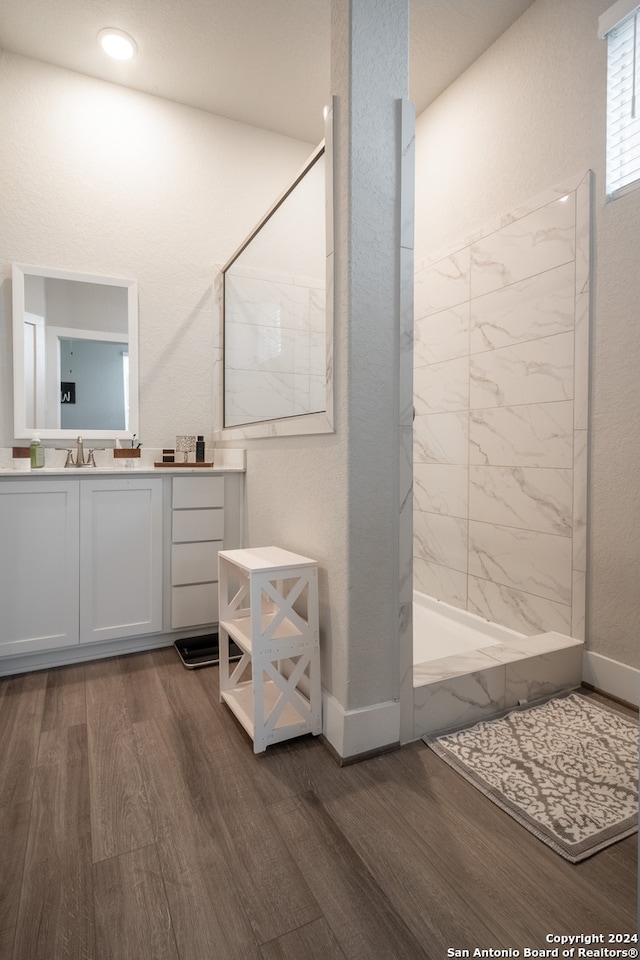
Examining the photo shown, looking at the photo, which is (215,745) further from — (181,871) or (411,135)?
(411,135)

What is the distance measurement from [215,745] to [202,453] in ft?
5.28

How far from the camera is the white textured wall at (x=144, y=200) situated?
2.47 meters

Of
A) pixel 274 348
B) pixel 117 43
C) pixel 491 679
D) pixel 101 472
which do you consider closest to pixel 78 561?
pixel 101 472

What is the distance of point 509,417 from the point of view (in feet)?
7.63

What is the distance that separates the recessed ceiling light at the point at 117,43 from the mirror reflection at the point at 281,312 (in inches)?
40.7

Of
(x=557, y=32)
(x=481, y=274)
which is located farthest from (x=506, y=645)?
(x=557, y=32)

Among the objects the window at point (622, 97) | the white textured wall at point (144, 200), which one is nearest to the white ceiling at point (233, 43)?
the white textured wall at point (144, 200)

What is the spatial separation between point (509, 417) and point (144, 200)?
7.37 ft

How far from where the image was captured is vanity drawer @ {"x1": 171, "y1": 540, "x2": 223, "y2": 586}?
2.42m

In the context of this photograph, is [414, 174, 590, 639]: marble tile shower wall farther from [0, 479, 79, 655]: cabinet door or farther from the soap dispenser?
the soap dispenser

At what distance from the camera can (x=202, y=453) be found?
2.82m

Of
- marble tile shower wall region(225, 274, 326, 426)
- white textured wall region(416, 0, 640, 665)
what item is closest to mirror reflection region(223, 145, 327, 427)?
marble tile shower wall region(225, 274, 326, 426)

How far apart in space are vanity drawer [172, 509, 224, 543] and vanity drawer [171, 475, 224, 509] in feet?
0.13

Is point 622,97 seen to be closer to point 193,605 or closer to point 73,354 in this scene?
point 73,354
